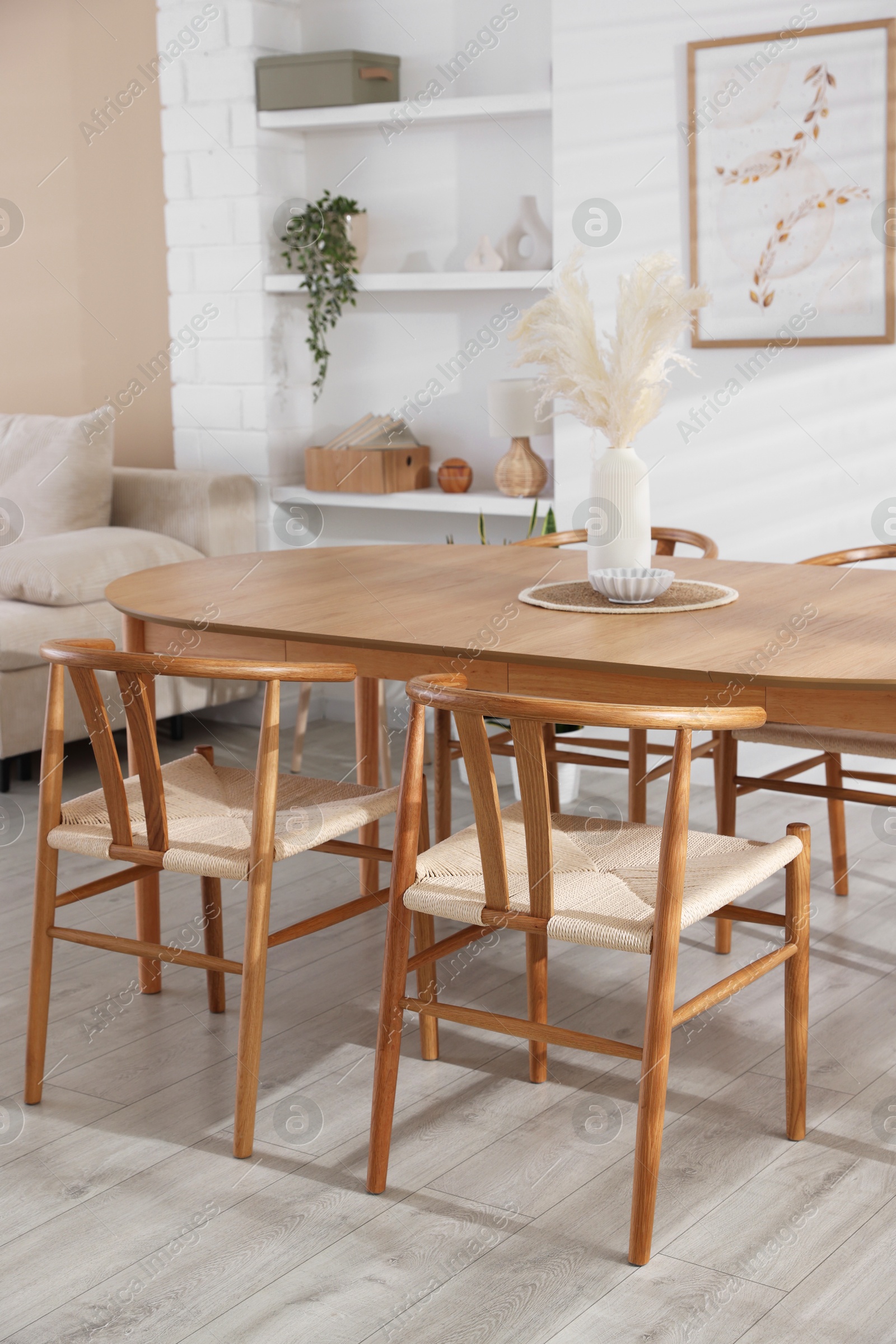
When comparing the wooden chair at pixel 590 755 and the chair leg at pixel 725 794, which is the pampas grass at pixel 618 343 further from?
the chair leg at pixel 725 794

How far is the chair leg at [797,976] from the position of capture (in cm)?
204

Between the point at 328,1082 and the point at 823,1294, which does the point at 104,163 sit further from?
the point at 823,1294

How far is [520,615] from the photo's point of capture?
94.0 inches

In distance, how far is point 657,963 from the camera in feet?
5.85

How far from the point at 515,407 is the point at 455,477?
418 mm

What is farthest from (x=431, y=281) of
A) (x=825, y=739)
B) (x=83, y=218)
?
(x=825, y=739)

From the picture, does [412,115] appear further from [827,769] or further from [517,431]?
[827,769]

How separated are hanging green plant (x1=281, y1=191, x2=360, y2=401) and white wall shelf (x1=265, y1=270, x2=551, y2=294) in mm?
40

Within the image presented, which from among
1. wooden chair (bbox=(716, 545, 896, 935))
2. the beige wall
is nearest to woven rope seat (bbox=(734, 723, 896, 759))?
wooden chair (bbox=(716, 545, 896, 935))

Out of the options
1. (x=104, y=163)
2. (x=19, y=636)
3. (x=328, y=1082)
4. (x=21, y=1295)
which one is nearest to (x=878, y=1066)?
(x=328, y=1082)

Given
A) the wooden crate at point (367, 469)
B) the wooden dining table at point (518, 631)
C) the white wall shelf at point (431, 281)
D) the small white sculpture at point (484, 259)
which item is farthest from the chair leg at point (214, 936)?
the small white sculpture at point (484, 259)

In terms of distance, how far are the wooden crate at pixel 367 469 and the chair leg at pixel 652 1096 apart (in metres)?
2.79

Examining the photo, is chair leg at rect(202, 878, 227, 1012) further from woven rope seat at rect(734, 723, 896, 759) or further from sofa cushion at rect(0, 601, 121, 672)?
sofa cushion at rect(0, 601, 121, 672)

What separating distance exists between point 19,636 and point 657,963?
2564 mm
